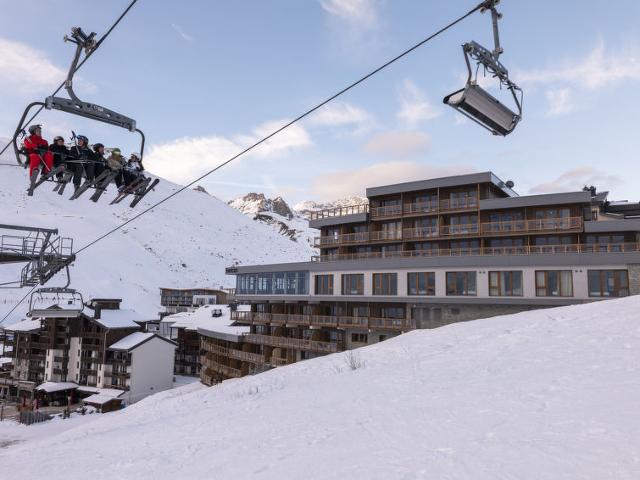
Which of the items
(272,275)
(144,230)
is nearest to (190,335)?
(272,275)

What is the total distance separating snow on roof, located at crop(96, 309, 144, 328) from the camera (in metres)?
58.8

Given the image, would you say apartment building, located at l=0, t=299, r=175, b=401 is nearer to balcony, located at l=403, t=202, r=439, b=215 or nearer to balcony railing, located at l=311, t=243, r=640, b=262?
balcony railing, located at l=311, t=243, r=640, b=262

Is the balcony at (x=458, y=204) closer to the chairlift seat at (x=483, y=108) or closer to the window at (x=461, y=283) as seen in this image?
the window at (x=461, y=283)

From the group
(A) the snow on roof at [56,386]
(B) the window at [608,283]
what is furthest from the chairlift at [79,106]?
(A) the snow on roof at [56,386]

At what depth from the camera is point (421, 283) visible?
33906mm

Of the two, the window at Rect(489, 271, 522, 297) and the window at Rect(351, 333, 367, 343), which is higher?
the window at Rect(489, 271, 522, 297)

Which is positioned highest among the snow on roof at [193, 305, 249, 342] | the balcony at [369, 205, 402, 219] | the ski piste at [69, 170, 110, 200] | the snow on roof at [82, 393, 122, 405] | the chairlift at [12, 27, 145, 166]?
the balcony at [369, 205, 402, 219]

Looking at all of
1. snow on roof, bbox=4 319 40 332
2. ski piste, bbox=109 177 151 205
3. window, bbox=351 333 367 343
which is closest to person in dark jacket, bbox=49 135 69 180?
ski piste, bbox=109 177 151 205

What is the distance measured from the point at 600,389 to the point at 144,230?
175924 millimetres

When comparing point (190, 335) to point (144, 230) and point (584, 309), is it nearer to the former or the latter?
point (584, 309)

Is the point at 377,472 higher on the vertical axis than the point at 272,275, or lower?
lower

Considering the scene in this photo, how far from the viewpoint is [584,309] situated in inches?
683

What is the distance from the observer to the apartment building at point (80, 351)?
56.5 m

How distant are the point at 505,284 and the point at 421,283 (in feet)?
20.3
